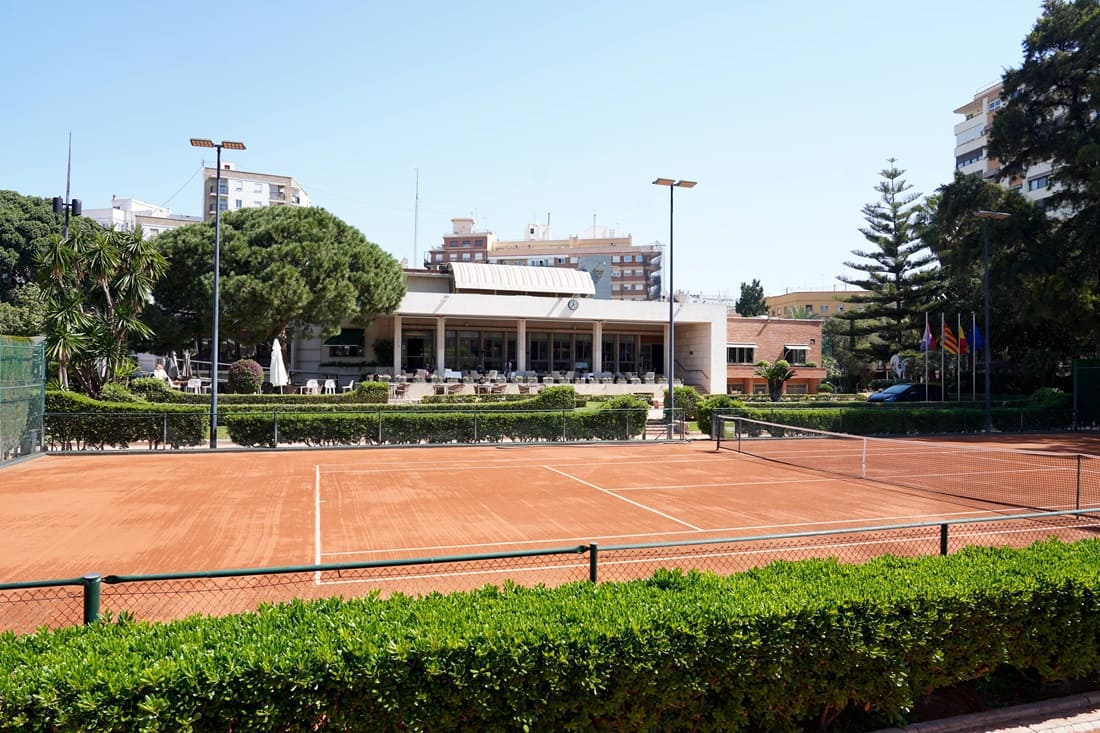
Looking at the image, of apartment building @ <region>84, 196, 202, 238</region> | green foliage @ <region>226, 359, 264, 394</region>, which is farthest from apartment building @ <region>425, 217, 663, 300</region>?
green foliage @ <region>226, 359, 264, 394</region>

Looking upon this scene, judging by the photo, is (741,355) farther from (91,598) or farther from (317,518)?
(91,598)

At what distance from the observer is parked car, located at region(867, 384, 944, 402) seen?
136 feet

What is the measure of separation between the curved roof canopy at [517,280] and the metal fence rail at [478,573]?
38454mm

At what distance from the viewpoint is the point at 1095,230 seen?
110ft

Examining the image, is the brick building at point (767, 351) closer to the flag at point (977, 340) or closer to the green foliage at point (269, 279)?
the flag at point (977, 340)

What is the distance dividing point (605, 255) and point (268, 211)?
75107mm

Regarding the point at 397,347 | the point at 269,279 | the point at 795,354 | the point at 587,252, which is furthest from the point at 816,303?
the point at 269,279

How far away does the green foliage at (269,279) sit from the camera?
118ft

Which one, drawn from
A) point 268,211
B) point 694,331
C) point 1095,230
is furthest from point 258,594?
point 694,331

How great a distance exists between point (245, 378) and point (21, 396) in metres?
15.2

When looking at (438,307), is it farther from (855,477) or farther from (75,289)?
(855,477)

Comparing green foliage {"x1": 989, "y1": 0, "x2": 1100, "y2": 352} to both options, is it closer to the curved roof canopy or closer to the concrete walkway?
the curved roof canopy

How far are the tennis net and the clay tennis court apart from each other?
4.03ft

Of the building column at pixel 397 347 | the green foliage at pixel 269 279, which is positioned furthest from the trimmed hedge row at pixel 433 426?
the building column at pixel 397 347
